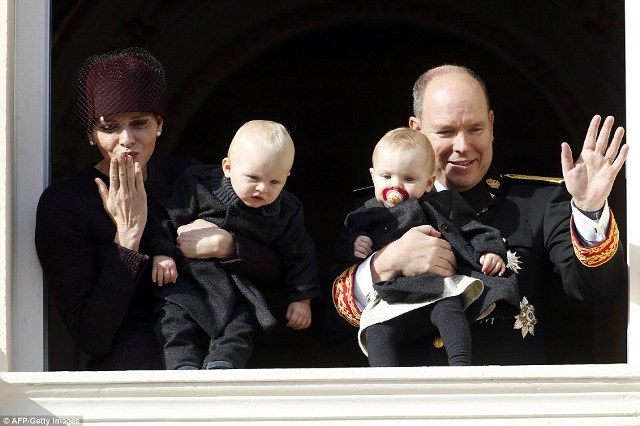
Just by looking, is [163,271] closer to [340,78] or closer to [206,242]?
[206,242]

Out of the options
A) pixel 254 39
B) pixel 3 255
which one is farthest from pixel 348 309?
pixel 254 39

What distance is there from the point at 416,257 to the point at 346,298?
0.85 ft

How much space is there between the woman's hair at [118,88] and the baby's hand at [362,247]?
2.24 ft

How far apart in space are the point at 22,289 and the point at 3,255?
0.12 metres

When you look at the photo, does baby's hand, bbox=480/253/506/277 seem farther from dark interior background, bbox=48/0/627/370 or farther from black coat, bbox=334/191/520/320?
dark interior background, bbox=48/0/627/370

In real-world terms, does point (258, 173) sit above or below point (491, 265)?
above

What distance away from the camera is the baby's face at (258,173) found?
4.72 metres

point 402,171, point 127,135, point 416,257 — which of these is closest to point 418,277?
point 416,257

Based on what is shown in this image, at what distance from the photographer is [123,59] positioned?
16.4ft

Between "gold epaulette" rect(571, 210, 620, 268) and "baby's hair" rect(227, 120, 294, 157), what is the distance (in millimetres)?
842

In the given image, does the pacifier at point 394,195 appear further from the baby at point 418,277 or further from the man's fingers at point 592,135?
the man's fingers at point 592,135

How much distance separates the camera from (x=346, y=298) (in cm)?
489

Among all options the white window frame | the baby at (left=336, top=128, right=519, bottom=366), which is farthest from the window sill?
the baby at (left=336, top=128, right=519, bottom=366)

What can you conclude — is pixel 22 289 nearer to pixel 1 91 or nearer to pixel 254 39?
pixel 1 91
